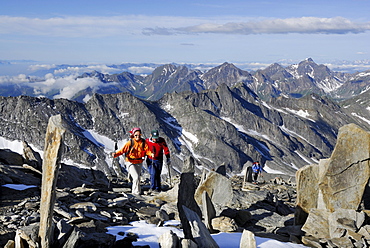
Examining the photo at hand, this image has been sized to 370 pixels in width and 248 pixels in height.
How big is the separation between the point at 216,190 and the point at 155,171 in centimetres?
542

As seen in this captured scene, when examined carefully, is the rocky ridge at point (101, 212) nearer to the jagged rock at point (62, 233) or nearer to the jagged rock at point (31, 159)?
the jagged rock at point (62, 233)

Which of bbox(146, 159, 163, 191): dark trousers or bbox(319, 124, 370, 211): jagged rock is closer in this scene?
bbox(319, 124, 370, 211): jagged rock

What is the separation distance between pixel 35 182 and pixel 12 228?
25.8 feet

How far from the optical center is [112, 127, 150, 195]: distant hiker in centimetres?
1797

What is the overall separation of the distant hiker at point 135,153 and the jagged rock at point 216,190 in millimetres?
4777

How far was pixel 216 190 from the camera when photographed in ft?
50.0

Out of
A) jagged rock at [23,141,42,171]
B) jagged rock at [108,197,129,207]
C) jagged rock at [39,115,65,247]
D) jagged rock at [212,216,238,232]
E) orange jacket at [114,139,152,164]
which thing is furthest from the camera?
jagged rock at [23,141,42,171]

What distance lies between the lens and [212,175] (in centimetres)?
1506

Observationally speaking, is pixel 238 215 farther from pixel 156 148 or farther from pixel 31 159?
pixel 31 159

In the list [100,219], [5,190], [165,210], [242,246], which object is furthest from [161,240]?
[5,190]

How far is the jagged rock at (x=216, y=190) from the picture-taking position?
1500cm

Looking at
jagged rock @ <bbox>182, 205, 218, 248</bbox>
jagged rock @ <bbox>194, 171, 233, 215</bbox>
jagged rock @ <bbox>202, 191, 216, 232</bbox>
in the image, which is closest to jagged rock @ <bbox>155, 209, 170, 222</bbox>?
jagged rock @ <bbox>202, 191, 216, 232</bbox>

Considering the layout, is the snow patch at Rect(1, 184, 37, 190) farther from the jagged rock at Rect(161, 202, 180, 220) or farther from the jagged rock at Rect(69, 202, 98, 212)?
the jagged rock at Rect(161, 202, 180, 220)

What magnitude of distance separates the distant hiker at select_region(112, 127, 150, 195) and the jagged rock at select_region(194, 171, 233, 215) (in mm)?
4777
